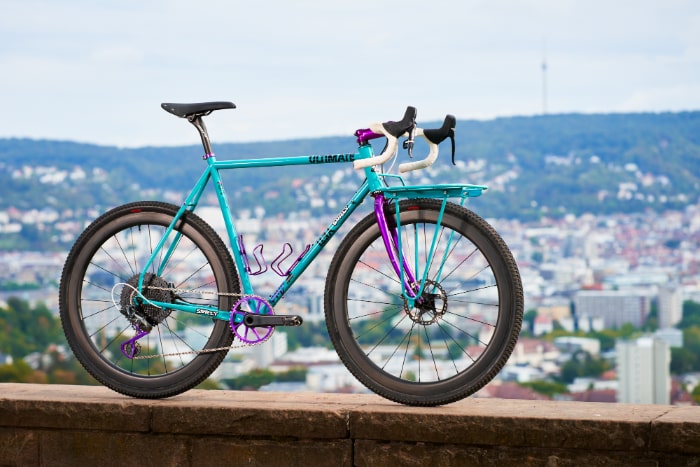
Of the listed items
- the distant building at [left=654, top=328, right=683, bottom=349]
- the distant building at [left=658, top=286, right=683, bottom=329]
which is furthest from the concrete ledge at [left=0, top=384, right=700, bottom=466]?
the distant building at [left=658, top=286, right=683, bottom=329]

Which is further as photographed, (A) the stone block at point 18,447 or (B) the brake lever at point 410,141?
(A) the stone block at point 18,447

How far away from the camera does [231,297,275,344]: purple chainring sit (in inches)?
176

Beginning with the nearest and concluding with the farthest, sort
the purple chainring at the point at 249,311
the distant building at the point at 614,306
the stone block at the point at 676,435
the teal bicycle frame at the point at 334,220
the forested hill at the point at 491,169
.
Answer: the stone block at the point at 676,435 < the teal bicycle frame at the point at 334,220 < the purple chainring at the point at 249,311 < the forested hill at the point at 491,169 < the distant building at the point at 614,306

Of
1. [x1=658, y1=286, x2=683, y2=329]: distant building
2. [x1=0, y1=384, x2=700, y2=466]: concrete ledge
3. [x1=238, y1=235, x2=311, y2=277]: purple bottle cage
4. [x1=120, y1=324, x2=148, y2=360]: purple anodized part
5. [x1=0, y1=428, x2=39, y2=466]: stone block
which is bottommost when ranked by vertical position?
[x1=658, y1=286, x2=683, y2=329]: distant building

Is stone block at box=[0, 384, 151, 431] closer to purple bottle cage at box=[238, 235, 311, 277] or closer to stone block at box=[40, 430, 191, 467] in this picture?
stone block at box=[40, 430, 191, 467]

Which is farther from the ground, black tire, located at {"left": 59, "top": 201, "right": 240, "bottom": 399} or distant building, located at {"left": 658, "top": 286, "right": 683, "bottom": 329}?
black tire, located at {"left": 59, "top": 201, "right": 240, "bottom": 399}

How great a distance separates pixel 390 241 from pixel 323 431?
701 mm

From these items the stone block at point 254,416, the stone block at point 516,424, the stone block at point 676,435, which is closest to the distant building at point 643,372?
the stone block at point 254,416

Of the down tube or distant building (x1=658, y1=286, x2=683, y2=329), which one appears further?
distant building (x1=658, y1=286, x2=683, y2=329)

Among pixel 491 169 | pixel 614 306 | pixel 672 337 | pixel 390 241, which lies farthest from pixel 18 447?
pixel 491 169

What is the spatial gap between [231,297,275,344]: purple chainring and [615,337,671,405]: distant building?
61.7m

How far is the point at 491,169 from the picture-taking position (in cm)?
8356

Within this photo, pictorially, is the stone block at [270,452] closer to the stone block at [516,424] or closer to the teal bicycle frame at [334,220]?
the stone block at [516,424]

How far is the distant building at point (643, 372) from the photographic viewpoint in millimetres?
66188
